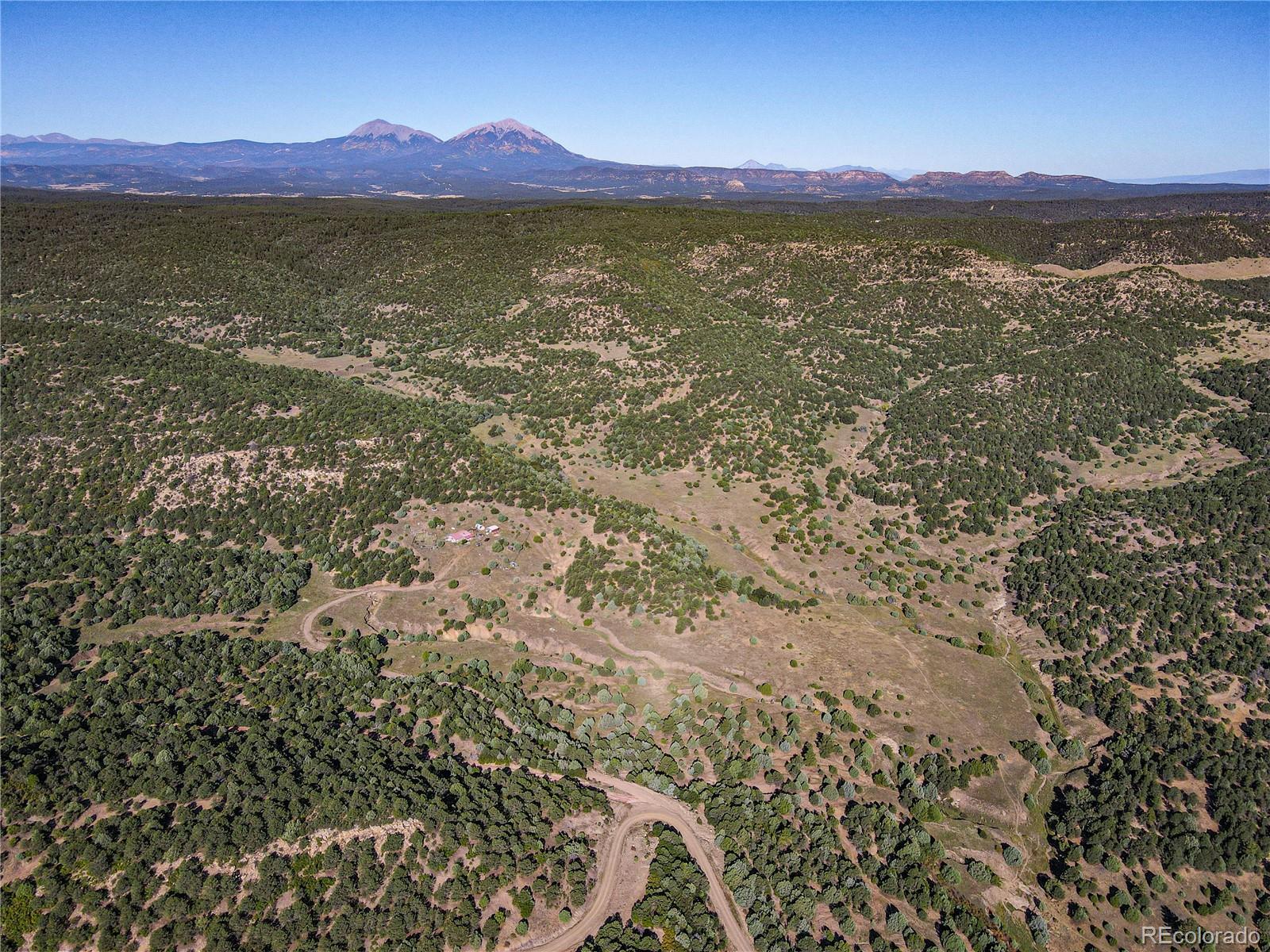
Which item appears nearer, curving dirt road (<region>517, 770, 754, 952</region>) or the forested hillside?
curving dirt road (<region>517, 770, 754, 952</region>)

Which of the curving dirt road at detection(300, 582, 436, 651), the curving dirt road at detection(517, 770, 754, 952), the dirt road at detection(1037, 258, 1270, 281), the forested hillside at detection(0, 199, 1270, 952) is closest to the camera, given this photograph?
the curving dirt road at detection(517, 770, 754, 952)

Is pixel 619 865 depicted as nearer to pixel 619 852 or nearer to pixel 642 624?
pixel 619 852

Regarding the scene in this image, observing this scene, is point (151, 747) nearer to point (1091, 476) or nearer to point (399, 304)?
point (1091, 476)

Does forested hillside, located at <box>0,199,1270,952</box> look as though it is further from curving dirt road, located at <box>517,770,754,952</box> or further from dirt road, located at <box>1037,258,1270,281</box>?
dirt road, located at <box>1037,258,1270,281</box>

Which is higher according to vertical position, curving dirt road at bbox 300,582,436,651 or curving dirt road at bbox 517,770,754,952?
curving dirt road at bbox 300,582,436,651

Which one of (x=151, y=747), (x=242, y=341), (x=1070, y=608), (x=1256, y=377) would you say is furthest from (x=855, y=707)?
(x=242, y=341)

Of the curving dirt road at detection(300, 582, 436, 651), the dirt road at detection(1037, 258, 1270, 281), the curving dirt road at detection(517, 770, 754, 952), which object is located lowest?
the curving dirt road at detection(517, 770, 754, 952)

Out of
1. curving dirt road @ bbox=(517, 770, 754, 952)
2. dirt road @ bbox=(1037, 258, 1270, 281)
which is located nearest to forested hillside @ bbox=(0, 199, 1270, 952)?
curving dirt road @ bbox=(517, 770, 754, 952)

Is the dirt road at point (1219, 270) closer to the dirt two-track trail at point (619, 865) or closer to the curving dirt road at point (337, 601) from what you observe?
the curving dirt road at point (337, 601)
